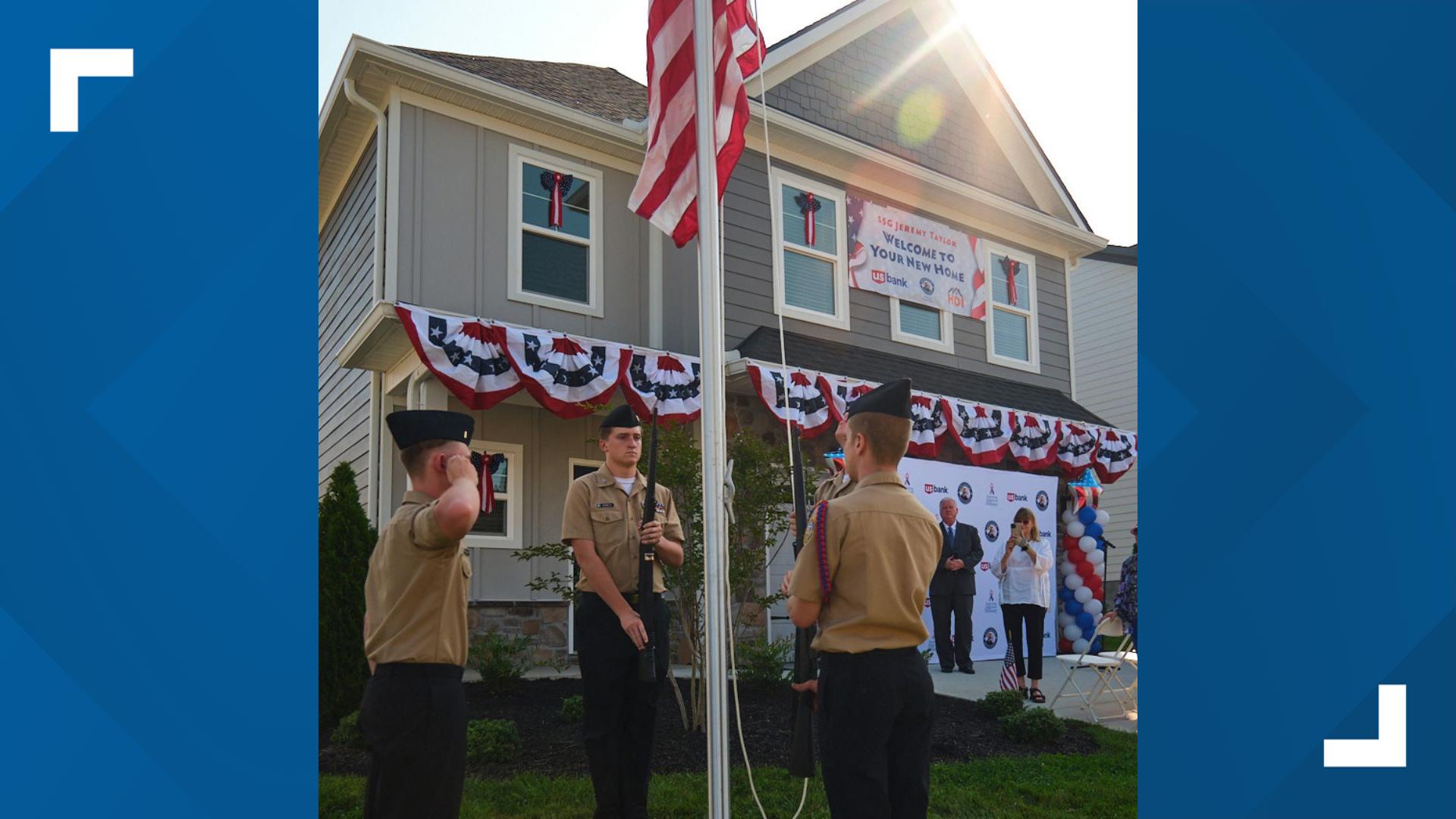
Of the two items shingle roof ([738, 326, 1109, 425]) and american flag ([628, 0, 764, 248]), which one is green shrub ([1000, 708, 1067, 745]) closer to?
shingle roof ([738, 326, 1109, 425])

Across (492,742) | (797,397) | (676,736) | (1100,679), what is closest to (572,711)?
(676,736)

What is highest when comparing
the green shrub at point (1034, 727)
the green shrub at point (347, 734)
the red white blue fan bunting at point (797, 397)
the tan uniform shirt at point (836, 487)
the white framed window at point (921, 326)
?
the white framed window at point (921, 326)

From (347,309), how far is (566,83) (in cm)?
410

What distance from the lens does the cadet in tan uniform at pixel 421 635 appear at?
3.33m

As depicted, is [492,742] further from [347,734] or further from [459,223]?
[459,223]

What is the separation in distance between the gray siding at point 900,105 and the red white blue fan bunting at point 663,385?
3756 mm

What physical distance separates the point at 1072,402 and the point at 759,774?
1145 cm

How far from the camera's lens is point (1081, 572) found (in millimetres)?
14586

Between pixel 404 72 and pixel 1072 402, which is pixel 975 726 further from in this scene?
pixel 1072 402

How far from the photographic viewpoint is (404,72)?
1048cm

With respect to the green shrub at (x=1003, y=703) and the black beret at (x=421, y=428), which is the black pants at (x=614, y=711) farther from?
the green shrub at (x=1003, y=703)

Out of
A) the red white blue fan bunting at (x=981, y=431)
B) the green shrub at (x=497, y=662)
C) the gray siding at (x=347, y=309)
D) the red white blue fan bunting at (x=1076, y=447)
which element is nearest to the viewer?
the green shrub at (x=497, y=662)
